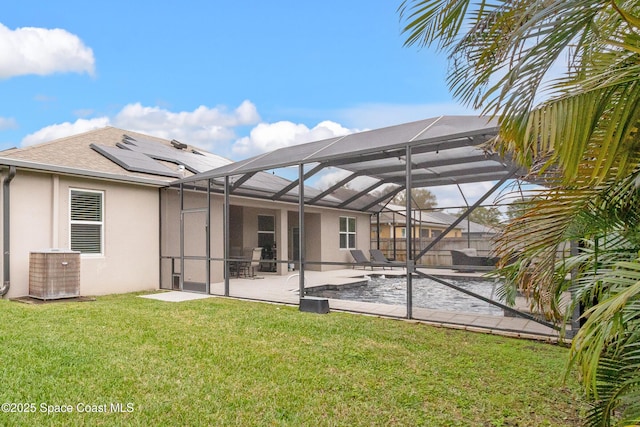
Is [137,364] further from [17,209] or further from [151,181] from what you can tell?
[151,181]

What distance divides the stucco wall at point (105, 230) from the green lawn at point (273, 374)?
2807mm

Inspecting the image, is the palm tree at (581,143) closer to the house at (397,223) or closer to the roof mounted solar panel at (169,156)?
the roof mounted solar panel at (169,156)

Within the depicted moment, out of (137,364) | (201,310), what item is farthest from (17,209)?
(137,364)

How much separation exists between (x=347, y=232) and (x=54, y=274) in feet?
39.1

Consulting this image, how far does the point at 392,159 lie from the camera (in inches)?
381

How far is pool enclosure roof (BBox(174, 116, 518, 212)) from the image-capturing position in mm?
7125

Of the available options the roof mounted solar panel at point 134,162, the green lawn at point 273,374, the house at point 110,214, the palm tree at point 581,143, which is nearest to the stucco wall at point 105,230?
the house at point 110,214

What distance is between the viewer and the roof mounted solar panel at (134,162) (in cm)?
1068

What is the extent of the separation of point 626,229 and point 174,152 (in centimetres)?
1459

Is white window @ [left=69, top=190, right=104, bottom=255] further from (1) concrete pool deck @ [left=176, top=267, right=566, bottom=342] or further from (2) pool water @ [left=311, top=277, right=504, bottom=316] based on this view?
(2) pool water @ [left=311, top=277, right=504, bottom=316]

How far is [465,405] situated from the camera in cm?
341

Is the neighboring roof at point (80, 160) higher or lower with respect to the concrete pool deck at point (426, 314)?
higher

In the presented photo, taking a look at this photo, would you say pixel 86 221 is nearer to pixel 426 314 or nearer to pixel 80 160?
pixel 80 160

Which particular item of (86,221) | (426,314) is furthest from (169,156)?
(426,314)
